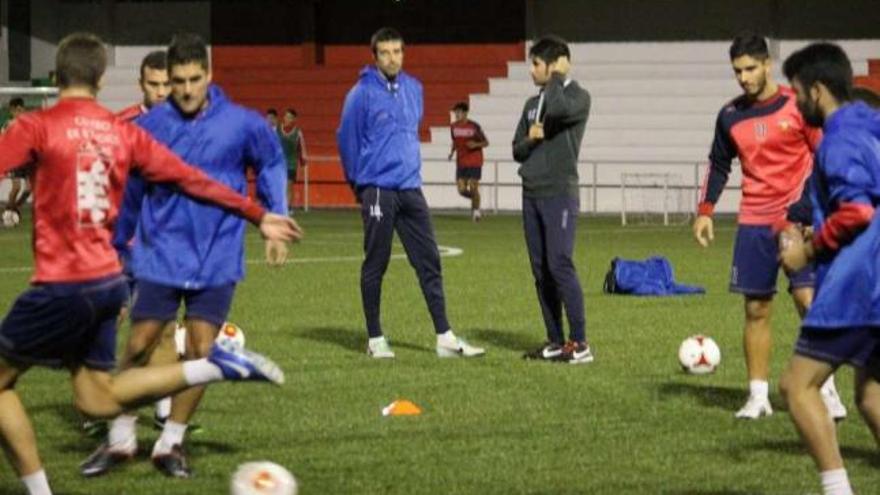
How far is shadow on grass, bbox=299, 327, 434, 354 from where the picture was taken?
16.0 m

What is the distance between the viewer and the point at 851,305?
8.40 metres

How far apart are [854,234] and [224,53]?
42299 millimetres

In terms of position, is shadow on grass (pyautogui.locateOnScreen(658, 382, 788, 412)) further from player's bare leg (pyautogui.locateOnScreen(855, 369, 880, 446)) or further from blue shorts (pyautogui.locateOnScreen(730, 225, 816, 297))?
player's bare leg (pyautogui.locateOnScreen(855, 369, 880, 446))

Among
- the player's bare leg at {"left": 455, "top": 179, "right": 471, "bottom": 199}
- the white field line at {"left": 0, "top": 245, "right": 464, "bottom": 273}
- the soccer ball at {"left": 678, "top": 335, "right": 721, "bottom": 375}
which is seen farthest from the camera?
the player's bare leg at {"left": 455, "top": 179, "right": 471, "bottom": 199}

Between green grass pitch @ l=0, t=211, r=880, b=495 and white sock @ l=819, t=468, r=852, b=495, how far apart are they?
40.9 inches

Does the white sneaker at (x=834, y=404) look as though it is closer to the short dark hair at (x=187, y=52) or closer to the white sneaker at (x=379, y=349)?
the short dark hair at (x=187, y=52)

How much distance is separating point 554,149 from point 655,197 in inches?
1029

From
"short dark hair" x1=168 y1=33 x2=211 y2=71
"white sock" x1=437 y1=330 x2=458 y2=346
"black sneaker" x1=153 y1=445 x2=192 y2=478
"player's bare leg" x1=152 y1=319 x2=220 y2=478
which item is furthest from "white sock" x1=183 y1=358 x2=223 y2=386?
"white sock" x1=437 y1=330 x2=458 y2=346

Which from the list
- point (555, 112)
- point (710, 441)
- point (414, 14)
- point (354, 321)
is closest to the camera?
point (710, 441)

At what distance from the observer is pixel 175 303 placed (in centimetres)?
1035

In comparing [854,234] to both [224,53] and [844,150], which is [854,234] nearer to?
[844,150]

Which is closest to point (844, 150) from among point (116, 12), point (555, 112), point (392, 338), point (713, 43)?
point (555, 112)

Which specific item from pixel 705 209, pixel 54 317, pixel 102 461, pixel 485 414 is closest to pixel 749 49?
pixel 705 209

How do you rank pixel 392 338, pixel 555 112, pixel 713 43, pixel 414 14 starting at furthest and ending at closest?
pixel 414 14, pixel 713 43, pixel 392 338, pixel 555 112
